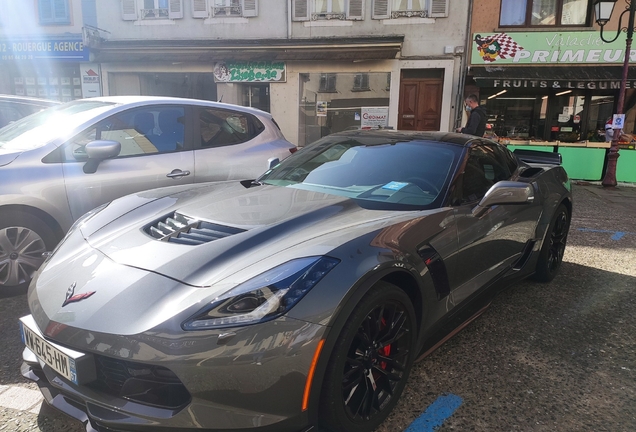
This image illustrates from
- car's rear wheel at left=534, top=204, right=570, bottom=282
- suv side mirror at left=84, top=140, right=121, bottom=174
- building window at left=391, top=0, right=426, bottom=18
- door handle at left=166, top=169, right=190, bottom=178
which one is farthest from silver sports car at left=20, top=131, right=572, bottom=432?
building window at left=391, top=0, right=426, bottom=18

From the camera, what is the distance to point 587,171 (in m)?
10.6

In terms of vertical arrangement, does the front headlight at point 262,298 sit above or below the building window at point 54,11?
below

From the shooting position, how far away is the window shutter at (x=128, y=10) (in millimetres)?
13828

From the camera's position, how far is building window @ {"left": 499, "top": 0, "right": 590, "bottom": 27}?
1180cm

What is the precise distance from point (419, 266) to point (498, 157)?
71.6 inches

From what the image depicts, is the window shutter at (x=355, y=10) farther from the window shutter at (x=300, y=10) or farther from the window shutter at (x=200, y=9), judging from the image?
the window shutter at (x=200, y=9)

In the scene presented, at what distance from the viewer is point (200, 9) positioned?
43.9 ft

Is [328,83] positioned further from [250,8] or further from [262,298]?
[262,298]

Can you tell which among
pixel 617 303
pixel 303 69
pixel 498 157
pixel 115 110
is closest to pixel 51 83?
pixel 303 69

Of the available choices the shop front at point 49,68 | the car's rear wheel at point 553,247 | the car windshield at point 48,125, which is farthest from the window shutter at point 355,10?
the car's rear wheel at point 553,247

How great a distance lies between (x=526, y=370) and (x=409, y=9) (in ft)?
38.4

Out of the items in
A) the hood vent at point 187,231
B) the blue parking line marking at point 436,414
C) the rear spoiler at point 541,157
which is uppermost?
the rear spoiler at point 541,157

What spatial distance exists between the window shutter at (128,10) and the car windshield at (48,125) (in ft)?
36.6

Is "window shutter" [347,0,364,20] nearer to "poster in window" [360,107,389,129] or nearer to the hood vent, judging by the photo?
"poster in window" [360,107,389,129]
